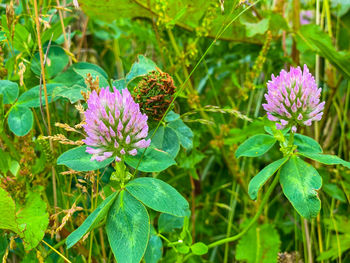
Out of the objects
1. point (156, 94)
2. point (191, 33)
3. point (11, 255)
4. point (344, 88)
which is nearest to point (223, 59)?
point (191, 33)

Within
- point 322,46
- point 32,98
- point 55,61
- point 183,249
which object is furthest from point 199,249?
point 322,46

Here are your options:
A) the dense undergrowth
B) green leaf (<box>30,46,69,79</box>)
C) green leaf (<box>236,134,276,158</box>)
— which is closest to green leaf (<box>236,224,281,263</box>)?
the dense undergrowth

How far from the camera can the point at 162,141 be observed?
103 cm

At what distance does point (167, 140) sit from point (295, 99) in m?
0.32

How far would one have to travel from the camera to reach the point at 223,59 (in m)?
1.94

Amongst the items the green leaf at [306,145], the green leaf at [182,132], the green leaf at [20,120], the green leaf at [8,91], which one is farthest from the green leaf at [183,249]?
the green leaf at [8,91]

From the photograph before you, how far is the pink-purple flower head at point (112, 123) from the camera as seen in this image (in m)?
0.79

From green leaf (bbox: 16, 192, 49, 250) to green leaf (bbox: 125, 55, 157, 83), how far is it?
390mm

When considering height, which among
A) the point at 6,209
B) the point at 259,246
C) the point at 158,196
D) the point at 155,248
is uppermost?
the point at 158,196

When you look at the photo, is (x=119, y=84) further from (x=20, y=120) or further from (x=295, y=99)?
(x=295, y=99)

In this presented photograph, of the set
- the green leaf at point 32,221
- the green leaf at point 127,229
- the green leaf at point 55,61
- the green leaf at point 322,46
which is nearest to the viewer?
the green leaf at point 127,229

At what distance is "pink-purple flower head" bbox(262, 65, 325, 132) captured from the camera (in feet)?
3.00

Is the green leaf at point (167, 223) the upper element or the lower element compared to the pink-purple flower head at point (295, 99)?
lower

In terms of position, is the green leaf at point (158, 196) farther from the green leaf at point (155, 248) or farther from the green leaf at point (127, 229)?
the green leaf at point (155, 248)
